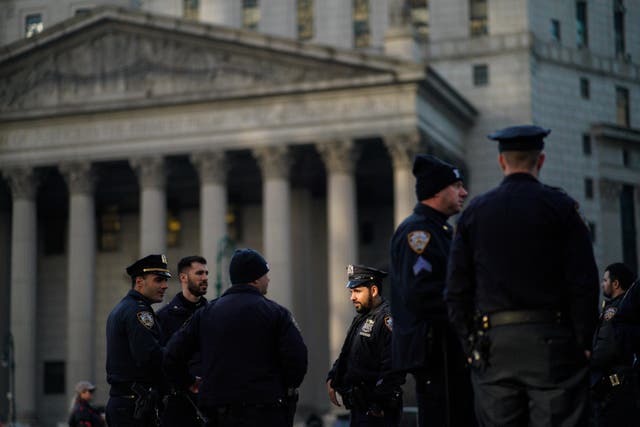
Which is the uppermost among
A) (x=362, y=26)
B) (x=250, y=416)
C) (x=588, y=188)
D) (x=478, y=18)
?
(x=362, y=26)

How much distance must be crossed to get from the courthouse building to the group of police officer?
28.2 meters

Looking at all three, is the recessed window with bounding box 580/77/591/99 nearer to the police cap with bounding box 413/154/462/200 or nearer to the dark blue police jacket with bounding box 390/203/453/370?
the police cap with bounding box 413/154/462/200

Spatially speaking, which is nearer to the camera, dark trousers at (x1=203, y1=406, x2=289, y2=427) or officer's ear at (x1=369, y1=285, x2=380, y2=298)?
dark trousers at (x1=203, y1=406, x2=289, y2=427)

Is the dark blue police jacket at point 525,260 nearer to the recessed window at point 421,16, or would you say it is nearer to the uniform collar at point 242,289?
the uniform collar at point 242,289

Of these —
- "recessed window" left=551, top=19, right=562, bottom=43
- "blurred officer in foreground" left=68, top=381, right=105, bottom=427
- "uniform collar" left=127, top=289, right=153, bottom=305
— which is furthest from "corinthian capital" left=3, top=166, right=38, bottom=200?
"uniform collar" left=127, top=289, right=153, bottom=305

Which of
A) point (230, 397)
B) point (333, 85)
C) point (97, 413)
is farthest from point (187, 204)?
point (230, 397)

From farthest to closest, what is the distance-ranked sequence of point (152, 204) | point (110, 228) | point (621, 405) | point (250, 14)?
point (250, 14) → point (110, 228) → point (152, 204) → point (621, 405)

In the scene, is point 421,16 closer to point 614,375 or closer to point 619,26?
point 619,26

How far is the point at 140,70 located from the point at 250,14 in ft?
43.5

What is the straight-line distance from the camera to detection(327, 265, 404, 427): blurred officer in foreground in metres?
13.1

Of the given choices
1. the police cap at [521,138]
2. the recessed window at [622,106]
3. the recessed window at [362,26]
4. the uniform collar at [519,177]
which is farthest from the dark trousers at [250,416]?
the recessed window at [622,106]

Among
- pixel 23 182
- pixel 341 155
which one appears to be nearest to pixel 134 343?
pixel 341 155

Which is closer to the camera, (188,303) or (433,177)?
(433,177)

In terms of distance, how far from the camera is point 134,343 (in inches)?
503
